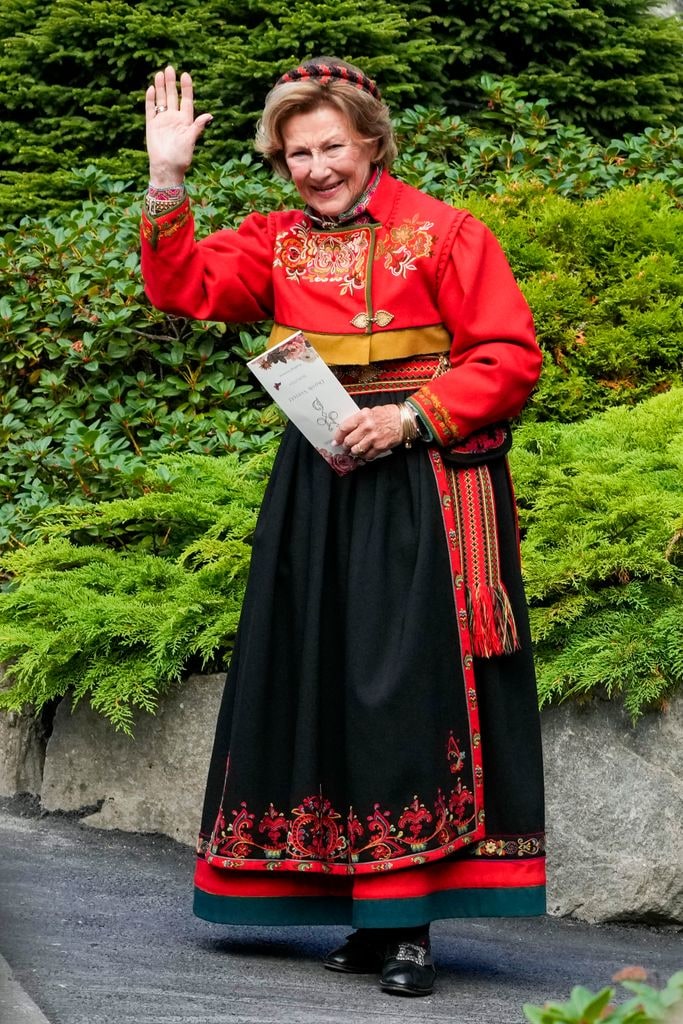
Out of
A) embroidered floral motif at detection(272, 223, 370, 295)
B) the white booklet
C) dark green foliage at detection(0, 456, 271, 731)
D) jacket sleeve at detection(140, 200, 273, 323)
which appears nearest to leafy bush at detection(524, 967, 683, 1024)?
the white booklet

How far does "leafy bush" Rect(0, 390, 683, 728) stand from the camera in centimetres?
397

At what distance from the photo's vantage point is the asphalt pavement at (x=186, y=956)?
286cm

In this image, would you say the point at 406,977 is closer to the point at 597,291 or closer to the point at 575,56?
the point at 597,291

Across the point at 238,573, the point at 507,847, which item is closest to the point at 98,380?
the point at 238,573

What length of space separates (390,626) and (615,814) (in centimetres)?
114

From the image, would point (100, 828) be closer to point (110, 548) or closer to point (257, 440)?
point (110, 548)

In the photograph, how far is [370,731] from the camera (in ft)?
10.1

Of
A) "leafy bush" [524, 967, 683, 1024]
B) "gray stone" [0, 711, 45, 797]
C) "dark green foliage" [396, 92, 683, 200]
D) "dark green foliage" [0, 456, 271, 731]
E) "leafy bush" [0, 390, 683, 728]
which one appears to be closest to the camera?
"leafy bush" [524, 967, 683, 1024]

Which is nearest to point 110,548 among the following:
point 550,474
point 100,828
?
point 100,828

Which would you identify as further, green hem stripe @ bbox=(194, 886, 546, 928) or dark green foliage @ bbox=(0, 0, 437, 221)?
dark green foliage @ bbox=(0, 0, 437, 221)

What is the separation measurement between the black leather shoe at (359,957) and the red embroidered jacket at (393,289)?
1.12 meters

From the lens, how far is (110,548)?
5035 mm

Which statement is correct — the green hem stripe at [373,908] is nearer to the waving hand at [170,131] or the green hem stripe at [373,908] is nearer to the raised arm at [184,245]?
the raised arm at [184,245]

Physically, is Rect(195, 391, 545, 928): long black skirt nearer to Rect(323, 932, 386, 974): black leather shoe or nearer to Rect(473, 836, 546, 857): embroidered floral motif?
Rect(473, 836, 546, 857): embroidered floral motif
